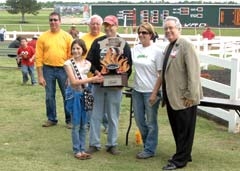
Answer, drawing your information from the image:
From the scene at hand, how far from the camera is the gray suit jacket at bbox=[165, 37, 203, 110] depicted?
5.88 metres

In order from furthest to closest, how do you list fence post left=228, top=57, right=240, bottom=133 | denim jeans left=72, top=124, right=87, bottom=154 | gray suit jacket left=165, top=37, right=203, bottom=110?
1. fence post left=228, top=57, right=240, bottom=133
2. denim jeans left=72, top=124, right=87, bottom=154
3. gray suit jacket left=165, top=37, right=203, bottom=110

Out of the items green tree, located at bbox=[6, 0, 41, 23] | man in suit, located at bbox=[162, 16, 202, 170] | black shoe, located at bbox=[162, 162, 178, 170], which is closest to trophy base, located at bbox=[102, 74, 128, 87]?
man in suit, located at bbox=[162, 16, 202, 170]

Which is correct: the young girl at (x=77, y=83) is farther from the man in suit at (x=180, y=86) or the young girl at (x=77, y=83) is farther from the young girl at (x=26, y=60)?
the young girl at (x=26, y=60)

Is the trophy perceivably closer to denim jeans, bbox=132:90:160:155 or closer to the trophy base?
the trophy base

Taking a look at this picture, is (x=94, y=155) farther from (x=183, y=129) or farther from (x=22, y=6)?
(x=22, y=6)

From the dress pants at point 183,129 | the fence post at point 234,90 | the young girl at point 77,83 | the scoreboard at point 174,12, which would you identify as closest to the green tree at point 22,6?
the scoreboard at point 174,12

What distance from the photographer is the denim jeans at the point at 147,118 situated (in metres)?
6.59

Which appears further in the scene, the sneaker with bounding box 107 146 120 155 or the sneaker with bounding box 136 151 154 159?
the sneaker with bounding box 107 146 120 155

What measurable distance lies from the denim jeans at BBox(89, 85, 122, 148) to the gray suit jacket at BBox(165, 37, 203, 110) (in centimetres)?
94

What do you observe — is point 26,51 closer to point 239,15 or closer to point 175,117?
point 175,117

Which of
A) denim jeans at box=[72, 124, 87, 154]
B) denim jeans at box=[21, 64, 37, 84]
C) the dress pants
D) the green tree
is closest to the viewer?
the dress pants

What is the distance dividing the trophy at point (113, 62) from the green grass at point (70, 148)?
1052 mm

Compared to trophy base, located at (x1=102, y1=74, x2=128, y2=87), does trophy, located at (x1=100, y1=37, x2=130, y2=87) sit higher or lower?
higher

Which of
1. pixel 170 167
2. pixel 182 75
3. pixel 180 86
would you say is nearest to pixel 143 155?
pixel 170 167
